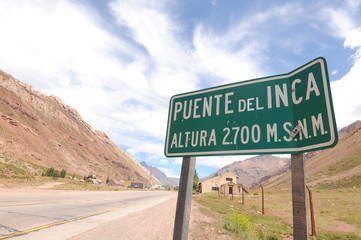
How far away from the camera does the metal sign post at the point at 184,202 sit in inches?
94.3

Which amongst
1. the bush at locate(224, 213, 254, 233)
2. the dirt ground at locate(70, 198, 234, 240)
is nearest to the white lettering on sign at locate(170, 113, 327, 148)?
the dirt ground at locate(70, 198, 234, 240)

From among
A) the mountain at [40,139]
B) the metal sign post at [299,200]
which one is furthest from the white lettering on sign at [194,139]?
the mountain at [40,139]

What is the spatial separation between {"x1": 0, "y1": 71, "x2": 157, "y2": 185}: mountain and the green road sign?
52090mm

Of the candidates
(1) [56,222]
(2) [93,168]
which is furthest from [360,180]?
(2) [93,168]

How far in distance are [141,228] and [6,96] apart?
98.5 m

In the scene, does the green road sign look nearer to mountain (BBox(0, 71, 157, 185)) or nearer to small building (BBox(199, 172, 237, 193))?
mountain (BBox(0, 71, 157, 185))

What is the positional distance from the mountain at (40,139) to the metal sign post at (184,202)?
171 ft

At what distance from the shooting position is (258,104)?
7.55ft

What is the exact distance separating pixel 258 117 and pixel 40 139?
96.6 m

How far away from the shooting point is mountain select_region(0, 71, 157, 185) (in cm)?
6596

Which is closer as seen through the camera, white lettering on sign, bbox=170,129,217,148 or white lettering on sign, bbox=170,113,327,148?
white lettering on sign, bbox=170,113,327,148

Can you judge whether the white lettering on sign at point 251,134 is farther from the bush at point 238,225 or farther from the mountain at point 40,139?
the mountain at point 40,139

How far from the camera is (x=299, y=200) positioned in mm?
1824

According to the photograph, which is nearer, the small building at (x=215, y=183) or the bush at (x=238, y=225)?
the bush at (x=238, y=225)
